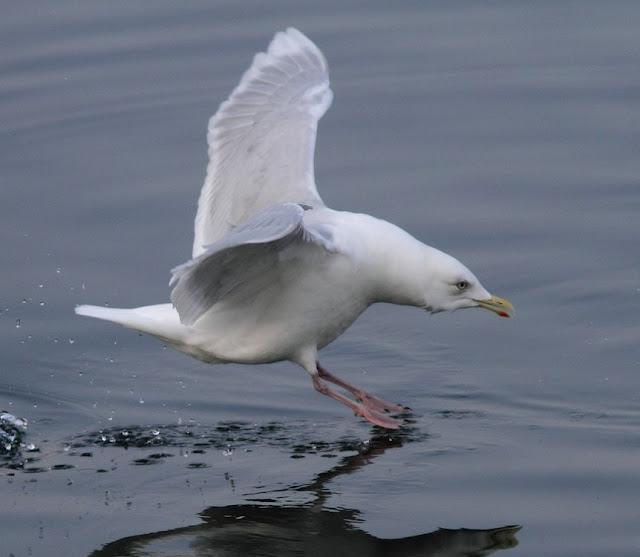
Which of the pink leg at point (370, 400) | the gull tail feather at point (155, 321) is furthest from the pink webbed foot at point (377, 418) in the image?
the gull tail feather at point (155, 321)

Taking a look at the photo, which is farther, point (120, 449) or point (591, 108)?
point (591, 108)

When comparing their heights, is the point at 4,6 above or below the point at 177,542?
above

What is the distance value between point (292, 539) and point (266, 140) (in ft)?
9.23

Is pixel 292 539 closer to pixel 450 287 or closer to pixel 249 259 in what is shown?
pixel 249 259

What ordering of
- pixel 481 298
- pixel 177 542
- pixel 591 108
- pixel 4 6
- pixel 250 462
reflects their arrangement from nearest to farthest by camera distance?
pixel 177 542 < pixel 250 462 < pixel 481 298 < pixel 591 108 < pixel 4 6

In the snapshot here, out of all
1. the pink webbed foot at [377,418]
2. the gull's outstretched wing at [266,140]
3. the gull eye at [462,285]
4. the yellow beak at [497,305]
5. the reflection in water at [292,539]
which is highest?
the gull's outstretched wing at [266,140]

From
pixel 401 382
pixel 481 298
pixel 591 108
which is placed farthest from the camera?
pixel 591 108

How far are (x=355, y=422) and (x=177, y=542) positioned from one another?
1.82 meters

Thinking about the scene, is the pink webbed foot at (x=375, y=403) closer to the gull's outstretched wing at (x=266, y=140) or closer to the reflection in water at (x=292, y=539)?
the gull's outstretched wing at (x=266, y=140)

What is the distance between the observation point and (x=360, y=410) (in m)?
8.71

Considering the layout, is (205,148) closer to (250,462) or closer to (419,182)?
(419,182)

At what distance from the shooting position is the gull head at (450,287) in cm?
865

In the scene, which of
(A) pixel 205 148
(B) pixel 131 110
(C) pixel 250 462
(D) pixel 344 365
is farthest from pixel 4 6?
(C) pixel 250 462

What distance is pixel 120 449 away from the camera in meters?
8.49
